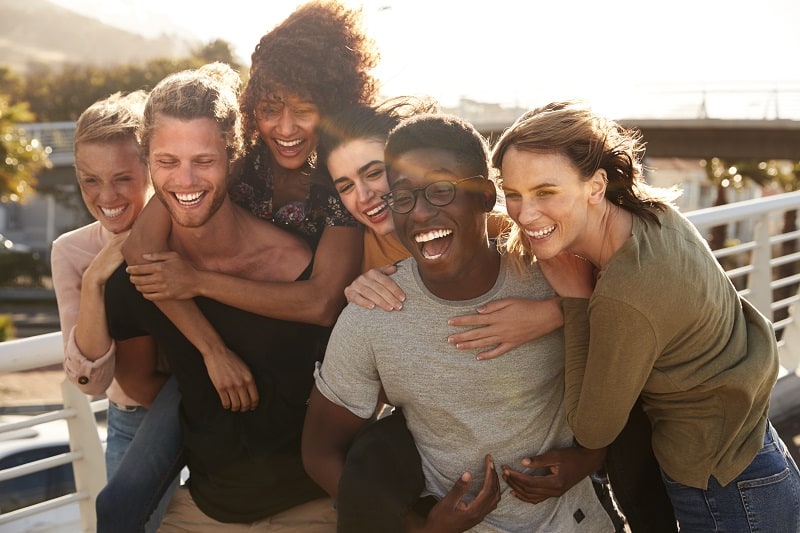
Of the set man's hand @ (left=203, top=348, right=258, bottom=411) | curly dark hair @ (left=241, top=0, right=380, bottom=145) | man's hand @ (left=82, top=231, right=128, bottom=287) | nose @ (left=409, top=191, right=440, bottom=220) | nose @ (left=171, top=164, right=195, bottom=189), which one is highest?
curly dark hair @ (left=241, top=0, right=380, bottom=145)

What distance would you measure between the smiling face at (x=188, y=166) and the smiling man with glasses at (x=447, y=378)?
1.97ft

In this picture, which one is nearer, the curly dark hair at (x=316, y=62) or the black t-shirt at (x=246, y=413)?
→ the black t-shirt at (x=246, y=413)

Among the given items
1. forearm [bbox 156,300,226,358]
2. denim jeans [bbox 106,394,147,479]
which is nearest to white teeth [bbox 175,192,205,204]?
forearm [bbox 156,300,226,358]

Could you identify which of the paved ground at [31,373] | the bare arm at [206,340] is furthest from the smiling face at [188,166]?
the paved ground at [31,373]

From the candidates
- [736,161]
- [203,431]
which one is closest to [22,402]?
[203,431]

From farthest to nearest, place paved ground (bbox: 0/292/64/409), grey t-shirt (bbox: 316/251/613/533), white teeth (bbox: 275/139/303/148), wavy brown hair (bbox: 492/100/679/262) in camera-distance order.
Result: 1. paved ground (bbox: 0/292/64/409)
2. white teeth (bbox: 275/139/303/148)
3. grey t-shirt (bbox: 316/251/613/533)
4. wavy brown hair (bbox: 492/100/679/262)

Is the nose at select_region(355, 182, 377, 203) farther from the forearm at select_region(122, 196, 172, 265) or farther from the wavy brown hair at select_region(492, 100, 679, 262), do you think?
the forearm at select_region(122, 196, 172, 265)

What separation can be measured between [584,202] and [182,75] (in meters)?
1.38

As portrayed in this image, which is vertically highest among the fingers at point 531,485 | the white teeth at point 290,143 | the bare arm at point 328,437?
the white teeth at point 290,143

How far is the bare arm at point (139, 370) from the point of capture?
9.82 feet

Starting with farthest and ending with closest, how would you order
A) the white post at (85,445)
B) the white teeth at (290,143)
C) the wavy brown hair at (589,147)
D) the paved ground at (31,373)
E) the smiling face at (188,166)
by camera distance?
the paved ground at (31,373), the white post at (85,445), the white teeth at (290,143), the smiling face at (188,166), the wavy brown hair at (589,147)

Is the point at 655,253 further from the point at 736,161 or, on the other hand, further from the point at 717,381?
the point at 736,161

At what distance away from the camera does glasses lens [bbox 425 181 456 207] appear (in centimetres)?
241

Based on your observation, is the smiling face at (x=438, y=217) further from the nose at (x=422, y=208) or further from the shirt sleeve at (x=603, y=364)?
the shirt sleeve at (x=603, y=364)
